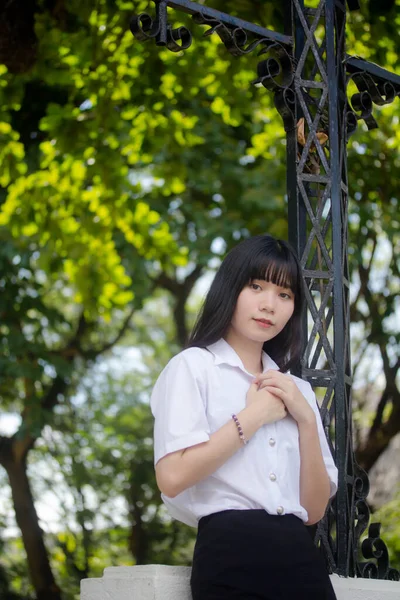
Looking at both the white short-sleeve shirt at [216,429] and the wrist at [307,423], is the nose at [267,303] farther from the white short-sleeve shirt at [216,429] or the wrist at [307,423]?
the wrist at [307,423]

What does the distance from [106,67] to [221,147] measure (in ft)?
8.26

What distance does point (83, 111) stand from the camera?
23.9 feet

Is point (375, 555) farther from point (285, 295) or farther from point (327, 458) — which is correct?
point (285, 295)

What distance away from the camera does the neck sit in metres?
2.80

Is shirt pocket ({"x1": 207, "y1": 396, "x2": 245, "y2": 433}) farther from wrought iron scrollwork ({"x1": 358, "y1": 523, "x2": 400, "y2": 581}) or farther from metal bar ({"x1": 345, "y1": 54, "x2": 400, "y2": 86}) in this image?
metal bar ({"x1": 345, "y1": 54, "x2": 400, "y2": 86})

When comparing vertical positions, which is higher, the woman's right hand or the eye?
the eye

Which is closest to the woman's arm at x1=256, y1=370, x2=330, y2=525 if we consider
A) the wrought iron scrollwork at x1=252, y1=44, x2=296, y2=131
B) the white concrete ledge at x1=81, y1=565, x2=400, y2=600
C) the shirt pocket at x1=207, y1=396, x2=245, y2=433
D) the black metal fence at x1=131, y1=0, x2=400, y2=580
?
the shirt pocket at x1=207, y1=396, x2=245, y2=433

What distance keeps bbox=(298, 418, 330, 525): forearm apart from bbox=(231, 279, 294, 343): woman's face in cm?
29

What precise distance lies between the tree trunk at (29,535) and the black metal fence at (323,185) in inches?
323

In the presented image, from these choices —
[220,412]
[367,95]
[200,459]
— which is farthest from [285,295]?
[367,95]

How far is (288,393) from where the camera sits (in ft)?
8.65

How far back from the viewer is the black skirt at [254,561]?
2.37 m

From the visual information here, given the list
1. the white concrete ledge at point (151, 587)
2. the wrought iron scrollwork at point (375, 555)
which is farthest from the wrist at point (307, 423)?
the wrought iron scrollwork at point (375, 555)

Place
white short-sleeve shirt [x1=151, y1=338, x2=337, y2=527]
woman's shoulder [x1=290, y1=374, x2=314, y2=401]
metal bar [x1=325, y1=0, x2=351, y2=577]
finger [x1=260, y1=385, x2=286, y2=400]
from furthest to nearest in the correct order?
metal bar [x1=325, y1=0, x2=351, y2=577]
woman's shoulder [x1=290, y1=374, x2=314, y2=401]
finger [x1=260, y1=385, x2=286, y2=400]
white short-sleeve shirt [x1=151, y1=338, x2=337, y2=527]
